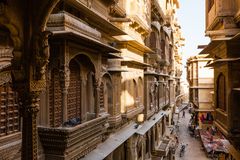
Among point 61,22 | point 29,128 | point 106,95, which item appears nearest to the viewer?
point 29,128

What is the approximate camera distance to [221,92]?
455 inches

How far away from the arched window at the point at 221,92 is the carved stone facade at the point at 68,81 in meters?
4.09

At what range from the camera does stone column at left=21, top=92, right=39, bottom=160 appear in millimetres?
2773

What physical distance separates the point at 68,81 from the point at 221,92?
7.85 m

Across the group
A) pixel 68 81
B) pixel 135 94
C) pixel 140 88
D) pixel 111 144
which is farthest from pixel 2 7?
pixel 140 88

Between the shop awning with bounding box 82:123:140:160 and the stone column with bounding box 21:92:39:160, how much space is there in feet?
18.0

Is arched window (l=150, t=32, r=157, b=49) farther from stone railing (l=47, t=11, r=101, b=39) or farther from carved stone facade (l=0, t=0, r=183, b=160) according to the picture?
stone railing (l=47, t=11, r=101, b=39)

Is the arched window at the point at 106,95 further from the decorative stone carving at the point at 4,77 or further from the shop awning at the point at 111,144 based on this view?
the decorative stone carving at the point at 4,77

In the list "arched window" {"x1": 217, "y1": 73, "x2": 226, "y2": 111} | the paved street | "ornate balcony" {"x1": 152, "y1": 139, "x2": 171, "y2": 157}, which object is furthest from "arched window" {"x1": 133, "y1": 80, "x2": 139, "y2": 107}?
the paved street

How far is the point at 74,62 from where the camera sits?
7.75m

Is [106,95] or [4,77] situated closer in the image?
[4,77]

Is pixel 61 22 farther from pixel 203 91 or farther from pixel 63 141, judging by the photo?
pixel 203 91

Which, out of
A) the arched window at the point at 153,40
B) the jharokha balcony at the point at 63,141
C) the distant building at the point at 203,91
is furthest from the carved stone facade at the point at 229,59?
the distant building at the point at 203,91

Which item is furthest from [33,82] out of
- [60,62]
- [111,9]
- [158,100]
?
[158,100]
